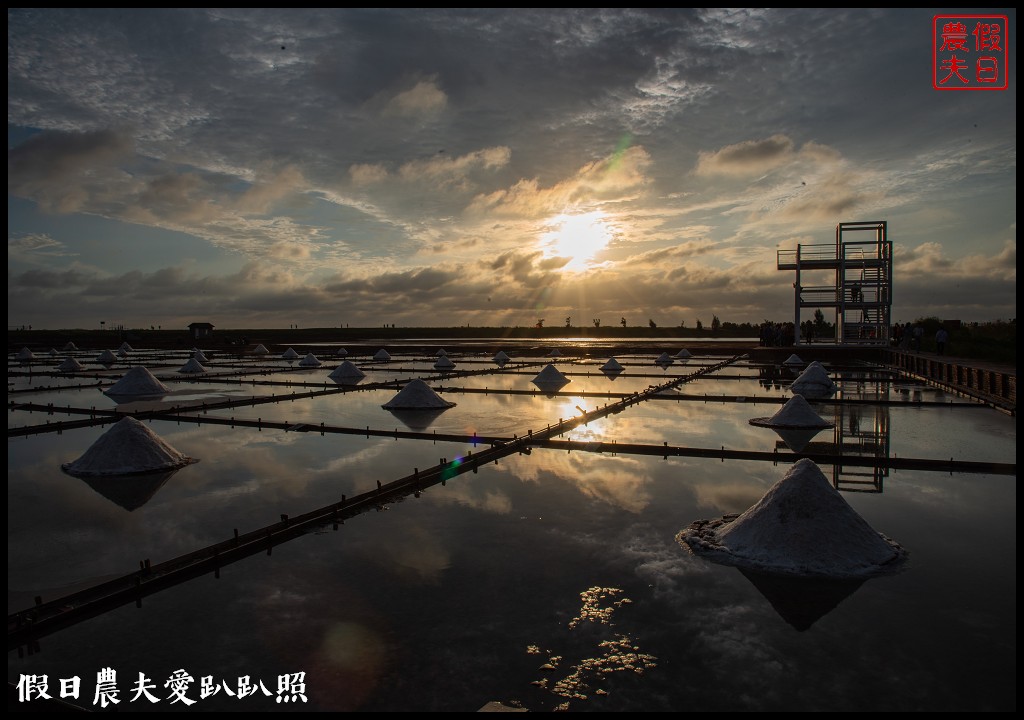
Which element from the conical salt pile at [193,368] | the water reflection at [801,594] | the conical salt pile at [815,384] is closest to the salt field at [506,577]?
the water reflection at [801,594]

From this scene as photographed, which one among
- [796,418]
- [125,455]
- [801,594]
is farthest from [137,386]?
[801,594]

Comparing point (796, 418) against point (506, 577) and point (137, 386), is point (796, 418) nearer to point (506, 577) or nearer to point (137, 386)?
point (506, 577)

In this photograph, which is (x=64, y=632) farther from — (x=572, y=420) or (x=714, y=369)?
(x=714, y=369)

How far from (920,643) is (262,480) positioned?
26.4 feet

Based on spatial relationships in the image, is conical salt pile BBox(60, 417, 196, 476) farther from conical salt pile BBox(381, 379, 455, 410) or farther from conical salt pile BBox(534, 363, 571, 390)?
conical salt pile BBox(534, 363, 571, 390)

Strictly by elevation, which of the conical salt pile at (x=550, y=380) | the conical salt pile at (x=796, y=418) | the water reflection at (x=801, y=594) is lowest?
the water reflection at (x=801, y=594)

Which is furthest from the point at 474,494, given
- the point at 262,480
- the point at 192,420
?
the point at 192,420

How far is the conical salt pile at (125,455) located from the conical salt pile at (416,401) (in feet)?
22.5

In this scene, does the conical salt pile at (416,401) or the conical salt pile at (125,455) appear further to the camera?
the conical salt pile at (416,401)

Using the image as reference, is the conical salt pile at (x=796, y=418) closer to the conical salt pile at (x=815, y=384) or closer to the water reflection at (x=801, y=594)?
the conical salt pile at (x=815, y=384)

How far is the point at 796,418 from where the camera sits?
13500 mm

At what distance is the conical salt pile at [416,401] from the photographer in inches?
648

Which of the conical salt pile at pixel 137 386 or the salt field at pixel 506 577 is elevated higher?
the conical salt pile at pixel 137 386

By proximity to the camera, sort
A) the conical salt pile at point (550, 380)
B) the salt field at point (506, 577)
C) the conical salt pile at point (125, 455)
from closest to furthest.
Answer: the salt field at point (506, 577) < the conical salt pile at point (125, 455) < the conical salt pile at point (550, 380)
